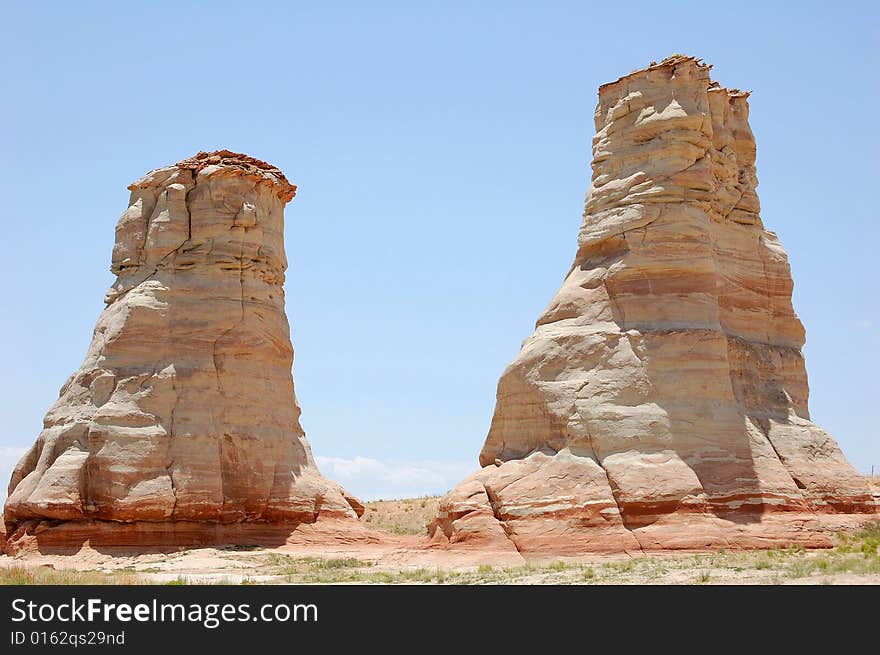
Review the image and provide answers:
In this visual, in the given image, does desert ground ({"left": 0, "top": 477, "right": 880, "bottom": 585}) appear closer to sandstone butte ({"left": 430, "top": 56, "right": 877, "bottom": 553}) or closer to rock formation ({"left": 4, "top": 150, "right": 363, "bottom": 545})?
sandstone butte ({"left": 430, "top": 56, "right": 877, "bottom": 553})

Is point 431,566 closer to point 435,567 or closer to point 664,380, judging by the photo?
point 435,567

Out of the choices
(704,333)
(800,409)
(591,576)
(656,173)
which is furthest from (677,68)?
(591,576)

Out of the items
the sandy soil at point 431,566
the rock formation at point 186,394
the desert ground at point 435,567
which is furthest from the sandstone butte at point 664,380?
the rock formation at point 186,394

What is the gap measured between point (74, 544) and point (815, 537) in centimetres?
2091

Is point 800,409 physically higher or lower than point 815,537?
higher

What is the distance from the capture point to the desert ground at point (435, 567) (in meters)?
21.2

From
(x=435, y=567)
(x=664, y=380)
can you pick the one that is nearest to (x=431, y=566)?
(x=435, y=567)

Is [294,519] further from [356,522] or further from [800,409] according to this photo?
[800,409]

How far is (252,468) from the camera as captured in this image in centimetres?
3759

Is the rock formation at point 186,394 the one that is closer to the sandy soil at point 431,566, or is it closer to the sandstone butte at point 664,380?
the sandy soil at point 431,566

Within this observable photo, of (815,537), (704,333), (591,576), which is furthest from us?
(704,333)

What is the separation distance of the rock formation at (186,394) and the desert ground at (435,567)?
1414 millimetres
